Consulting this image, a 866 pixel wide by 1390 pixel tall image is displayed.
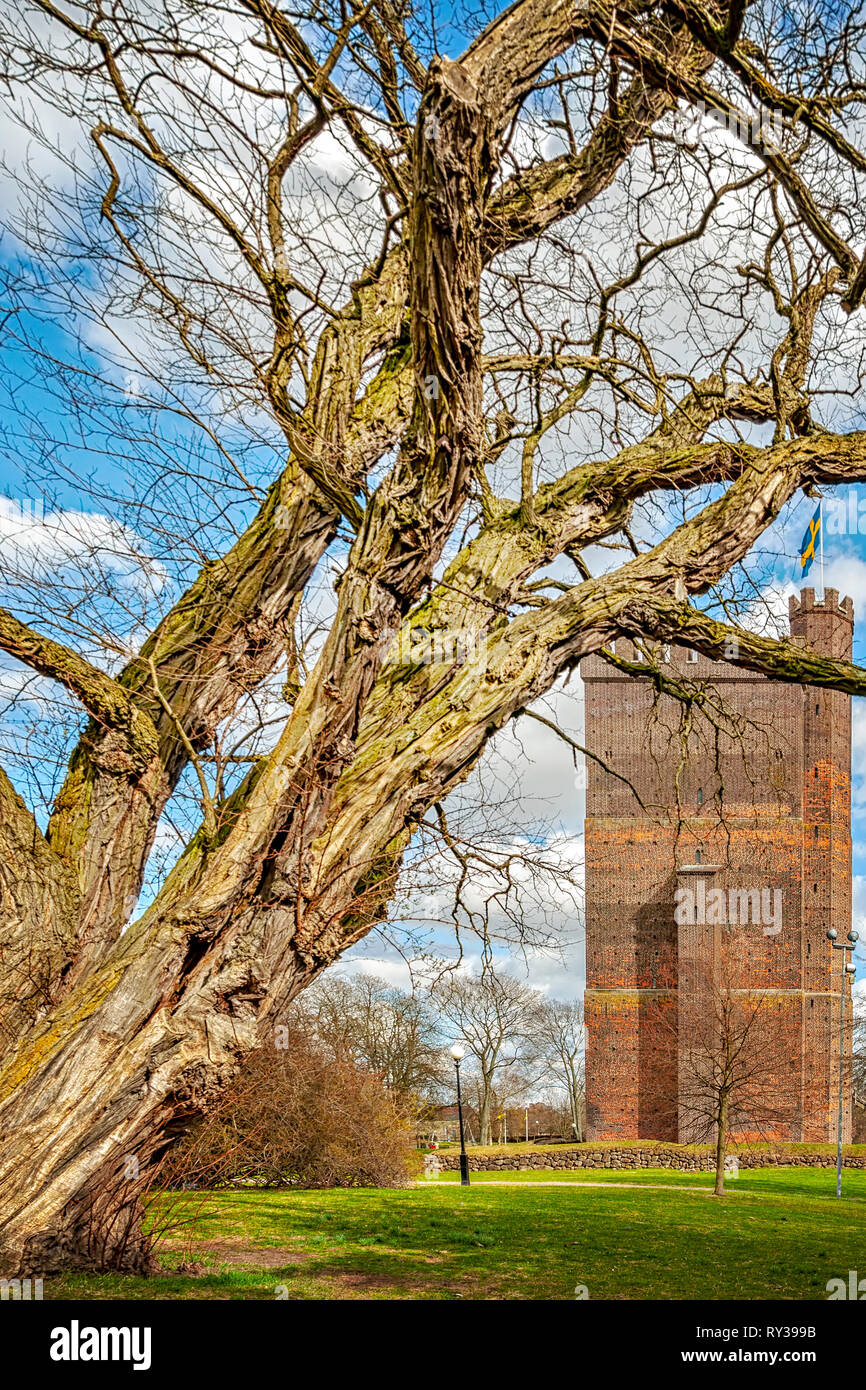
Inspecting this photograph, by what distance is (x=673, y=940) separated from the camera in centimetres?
3631

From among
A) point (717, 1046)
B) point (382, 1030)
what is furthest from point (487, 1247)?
point (717, 1046)

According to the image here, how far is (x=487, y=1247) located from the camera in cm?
1101

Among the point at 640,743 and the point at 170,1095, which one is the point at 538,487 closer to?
the point at 170,1095

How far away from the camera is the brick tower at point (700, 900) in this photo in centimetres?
3528

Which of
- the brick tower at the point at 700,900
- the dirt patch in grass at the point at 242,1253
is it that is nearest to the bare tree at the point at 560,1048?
the brick tower at the point at 700,900

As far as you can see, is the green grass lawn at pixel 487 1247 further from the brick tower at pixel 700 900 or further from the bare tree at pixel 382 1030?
the brick tower at pixel 700 900

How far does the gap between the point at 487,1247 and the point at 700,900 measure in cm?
2623

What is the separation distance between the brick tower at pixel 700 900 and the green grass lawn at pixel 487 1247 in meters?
16.1

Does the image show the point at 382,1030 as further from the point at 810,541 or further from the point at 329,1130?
the point at 810,541

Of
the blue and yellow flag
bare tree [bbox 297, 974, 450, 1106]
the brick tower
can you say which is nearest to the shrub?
bare tree [bbox 297, 974, 450, 1106]

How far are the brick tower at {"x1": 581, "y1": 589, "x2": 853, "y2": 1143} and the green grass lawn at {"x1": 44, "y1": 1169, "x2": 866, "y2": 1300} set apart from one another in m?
16.1

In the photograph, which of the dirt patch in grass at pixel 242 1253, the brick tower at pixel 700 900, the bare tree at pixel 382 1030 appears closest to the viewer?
the dirt patch in grass at pixel 242 1253

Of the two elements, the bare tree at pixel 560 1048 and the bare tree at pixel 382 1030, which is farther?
the bare tree at pixel 560 1048
